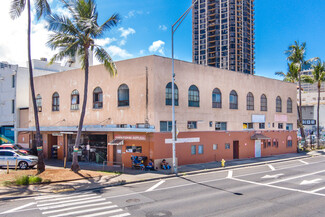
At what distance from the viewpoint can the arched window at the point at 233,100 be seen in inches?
1156

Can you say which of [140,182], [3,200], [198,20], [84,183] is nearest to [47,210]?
[3,200]

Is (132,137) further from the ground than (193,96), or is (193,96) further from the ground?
(193,96)

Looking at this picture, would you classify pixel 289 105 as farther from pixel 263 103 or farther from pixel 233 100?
pixel 233 100

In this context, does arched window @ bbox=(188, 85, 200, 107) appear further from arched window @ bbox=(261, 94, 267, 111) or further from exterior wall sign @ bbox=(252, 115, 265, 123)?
arched window @ bbox=(261, 94, 267, 111)

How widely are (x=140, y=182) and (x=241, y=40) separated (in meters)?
81.2

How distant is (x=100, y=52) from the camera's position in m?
20.3

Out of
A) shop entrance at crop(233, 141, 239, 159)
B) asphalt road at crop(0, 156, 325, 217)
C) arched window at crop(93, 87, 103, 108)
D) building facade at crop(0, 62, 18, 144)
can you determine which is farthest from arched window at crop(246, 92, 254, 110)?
building facade at crop(0, 62, 18, 144)

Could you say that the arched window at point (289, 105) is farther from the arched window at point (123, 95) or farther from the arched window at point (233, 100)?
the arched window at point (123, 95)

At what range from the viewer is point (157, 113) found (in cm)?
2264

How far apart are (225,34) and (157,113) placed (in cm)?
7375

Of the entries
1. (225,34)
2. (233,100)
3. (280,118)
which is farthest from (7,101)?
(225,34)

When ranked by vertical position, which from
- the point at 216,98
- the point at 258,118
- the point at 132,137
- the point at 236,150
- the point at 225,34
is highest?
the point at 225,34

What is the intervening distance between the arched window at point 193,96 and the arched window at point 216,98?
2258 mm

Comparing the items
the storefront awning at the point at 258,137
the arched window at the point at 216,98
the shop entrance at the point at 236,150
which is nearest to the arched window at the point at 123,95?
the arched window at the point at 216,98
